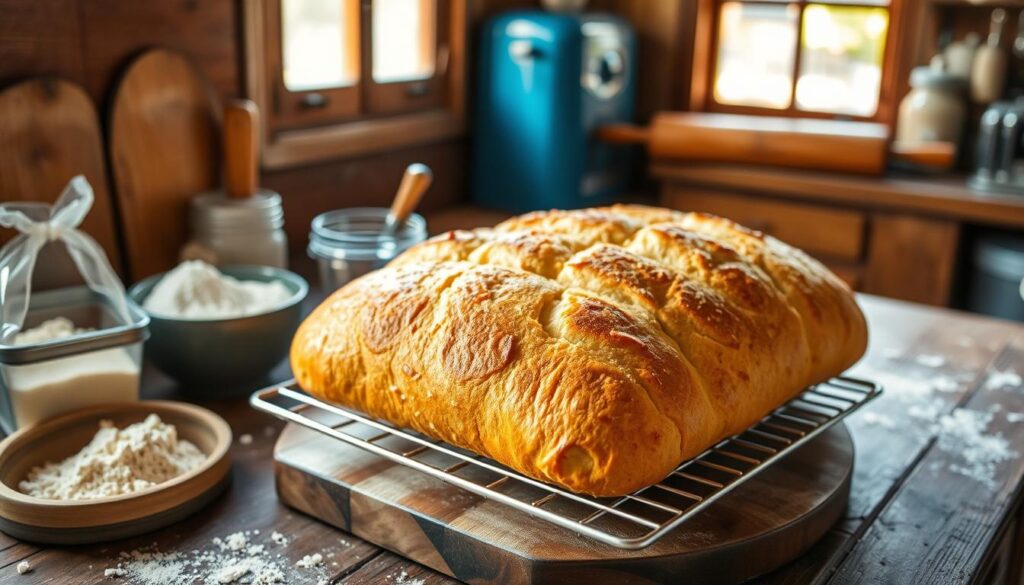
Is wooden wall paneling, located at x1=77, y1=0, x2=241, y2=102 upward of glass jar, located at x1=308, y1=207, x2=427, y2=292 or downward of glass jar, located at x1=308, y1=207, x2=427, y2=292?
upward

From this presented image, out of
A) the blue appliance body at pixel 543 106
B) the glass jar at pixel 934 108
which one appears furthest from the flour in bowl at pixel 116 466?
the glass jar at pixel 934 108

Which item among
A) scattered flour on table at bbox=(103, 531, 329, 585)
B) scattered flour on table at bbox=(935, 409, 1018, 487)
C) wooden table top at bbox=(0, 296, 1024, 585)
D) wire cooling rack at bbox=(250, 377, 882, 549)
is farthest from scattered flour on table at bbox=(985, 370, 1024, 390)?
scattered flour on table at bbox=(103, 531, 329, 585)

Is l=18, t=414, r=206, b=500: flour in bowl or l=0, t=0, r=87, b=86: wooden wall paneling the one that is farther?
l=0, t=0, r=87, b=86: wooden wall paneling

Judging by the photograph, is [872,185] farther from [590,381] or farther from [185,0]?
[590,381]

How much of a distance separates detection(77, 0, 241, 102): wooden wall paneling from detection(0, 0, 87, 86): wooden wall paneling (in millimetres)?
20

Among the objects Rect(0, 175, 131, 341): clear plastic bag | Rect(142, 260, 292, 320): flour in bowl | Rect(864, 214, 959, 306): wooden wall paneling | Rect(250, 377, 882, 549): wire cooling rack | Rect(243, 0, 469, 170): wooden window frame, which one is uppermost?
Rect(243, 0, 469, 170): wooden window frame

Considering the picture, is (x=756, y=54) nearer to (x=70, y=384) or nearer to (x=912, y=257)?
(x=912, y=257)

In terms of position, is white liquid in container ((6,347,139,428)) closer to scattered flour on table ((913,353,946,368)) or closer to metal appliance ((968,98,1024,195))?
scattered flour on table ((913,353,946,368))

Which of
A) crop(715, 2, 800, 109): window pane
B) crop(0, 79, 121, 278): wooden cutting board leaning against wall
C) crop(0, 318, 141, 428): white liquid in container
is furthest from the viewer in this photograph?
crop(715, 2, 800, 109): window pane

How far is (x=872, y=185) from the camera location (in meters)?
2.47

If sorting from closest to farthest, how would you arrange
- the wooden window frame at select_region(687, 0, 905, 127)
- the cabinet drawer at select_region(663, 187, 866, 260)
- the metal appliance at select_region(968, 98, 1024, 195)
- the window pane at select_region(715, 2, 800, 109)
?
the metal appliance at select_region(968, 98, 1024, 195) < the cabinet drawer at select_region(663, 187, 866, 260) < the wooden window frame at select_region(687, 0, 905, 127) < the window pane at select_region(715, 2, 800, 109)

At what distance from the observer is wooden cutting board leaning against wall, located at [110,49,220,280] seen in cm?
151

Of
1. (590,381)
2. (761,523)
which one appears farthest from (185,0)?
(761,523)

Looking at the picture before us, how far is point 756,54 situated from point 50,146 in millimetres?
2242
